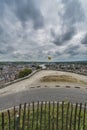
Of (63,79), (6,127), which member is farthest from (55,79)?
(6,127)

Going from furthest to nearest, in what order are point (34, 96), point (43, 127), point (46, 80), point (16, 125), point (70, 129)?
point (46, 80) → point (34, 96) → point (43, 127) → point (70, 129) → point (16, 125)

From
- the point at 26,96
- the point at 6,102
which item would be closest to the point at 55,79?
the point at 26,96

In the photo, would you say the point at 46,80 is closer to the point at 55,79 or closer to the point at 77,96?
the point at 55,79

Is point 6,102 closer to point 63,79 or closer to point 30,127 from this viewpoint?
point 30,127

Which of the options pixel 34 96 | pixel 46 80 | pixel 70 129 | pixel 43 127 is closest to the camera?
pixel 70 129

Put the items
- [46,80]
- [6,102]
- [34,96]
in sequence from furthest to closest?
[46,80], [34,96], [6,102]

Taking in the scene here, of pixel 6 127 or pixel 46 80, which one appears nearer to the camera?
pixel 6 127

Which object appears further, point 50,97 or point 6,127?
point 50,97
